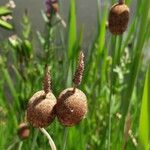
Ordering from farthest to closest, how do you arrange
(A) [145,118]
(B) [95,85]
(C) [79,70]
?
(B) [95,85] → (A) [145,118] → (C) [79,70]

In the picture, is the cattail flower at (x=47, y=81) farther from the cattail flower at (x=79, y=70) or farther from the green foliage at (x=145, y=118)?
the green foliage at (x=145, y=118)

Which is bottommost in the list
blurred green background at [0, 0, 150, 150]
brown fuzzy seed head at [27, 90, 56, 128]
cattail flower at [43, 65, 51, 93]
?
blurred green background at [0, 0, 150, 150]

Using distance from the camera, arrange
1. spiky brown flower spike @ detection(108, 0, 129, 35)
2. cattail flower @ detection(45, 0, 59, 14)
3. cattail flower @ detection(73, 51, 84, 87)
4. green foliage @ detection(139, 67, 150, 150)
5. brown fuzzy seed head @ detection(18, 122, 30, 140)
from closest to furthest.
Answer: cattail flower @ detection(73, 51, 84, 87) < green foliage @ detection(139, 67, 150, 150) < spiky brown flower spike @ detection(108, 0, 129, 35) < brown fuzzy seed head @ detection(18, 122, 30, 140) < cattail flower @ detection(45, 0, 59, 14)

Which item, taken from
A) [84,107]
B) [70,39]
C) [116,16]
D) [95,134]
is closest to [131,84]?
[116,16]

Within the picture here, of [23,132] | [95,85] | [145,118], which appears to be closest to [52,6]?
[95,85]

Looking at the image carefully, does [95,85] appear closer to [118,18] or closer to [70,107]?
[118,18]

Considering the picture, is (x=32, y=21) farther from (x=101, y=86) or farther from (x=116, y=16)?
(x=116, y=16)

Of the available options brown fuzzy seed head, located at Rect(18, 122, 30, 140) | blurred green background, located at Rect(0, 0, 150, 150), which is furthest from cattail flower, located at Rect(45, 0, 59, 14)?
brown fuzzy seed head, located at Rect(18, 122, 30, 140)

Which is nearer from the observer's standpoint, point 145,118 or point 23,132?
point 145,118

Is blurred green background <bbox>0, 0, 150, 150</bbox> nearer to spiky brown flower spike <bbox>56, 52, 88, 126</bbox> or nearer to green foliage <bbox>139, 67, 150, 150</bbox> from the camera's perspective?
green foliage <bbox>139, 67, 150, 150</bbox>
